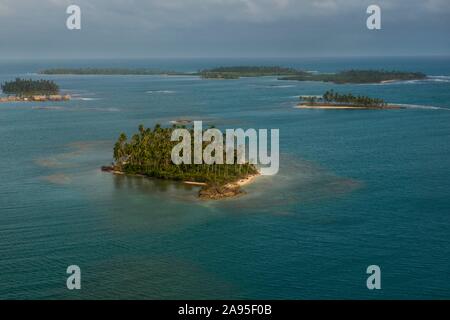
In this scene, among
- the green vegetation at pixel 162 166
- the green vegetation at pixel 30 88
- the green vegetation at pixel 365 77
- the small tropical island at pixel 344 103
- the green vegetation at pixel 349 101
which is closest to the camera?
the green vegetation at pixel 162 166

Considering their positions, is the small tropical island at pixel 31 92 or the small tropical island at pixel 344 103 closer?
the small tropical island at pixel 344 103

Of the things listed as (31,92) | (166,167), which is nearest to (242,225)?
(166,167)

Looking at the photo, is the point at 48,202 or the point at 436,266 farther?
the point at 48,202

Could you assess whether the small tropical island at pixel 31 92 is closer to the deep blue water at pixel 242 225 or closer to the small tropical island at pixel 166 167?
the deep blue water at pixel 242 225

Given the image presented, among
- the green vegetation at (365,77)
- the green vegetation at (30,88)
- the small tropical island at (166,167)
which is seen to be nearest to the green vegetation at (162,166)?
the small tropical island at (166,167)

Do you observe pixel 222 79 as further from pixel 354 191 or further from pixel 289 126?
pixel 354 191

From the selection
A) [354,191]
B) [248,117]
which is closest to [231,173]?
[354,191]
